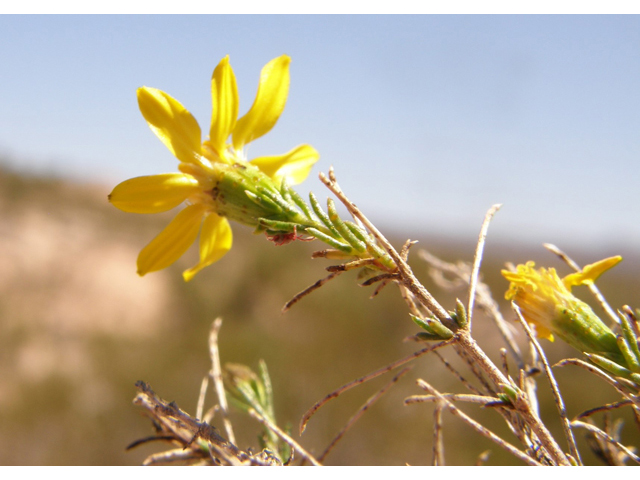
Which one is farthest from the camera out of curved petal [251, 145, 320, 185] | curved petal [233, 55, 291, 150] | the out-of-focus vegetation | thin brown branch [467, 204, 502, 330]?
the out-of-focus vegetation

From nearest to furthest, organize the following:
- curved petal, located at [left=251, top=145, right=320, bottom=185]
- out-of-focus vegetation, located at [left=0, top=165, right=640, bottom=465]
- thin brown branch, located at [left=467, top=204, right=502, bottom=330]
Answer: thin brown branch, located at [left=467, top=204, right=502, bottom=330] → curved petal, located at [left=251, top=145, right=320, bottom=185] → out-of-focus vegetation, located at [left=0, top=165, right=640, bottom=465]

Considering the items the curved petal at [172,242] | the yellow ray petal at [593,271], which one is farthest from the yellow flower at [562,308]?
the curved petal at [172,242]

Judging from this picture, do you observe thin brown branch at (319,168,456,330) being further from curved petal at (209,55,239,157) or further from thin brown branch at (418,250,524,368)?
curved petal at (209,55,239,157)

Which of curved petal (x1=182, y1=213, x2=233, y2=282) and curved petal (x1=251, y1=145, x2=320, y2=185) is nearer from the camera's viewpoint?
curved petal (x1=182, y1=213, x2=233, y2=282)

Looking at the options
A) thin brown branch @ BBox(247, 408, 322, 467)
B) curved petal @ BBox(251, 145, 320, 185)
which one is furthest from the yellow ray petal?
curved petal @ BBox(251, 145, 320, 185)

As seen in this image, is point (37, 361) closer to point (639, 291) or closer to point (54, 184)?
point (54, 184)

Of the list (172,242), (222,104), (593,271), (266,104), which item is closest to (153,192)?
(172,242)

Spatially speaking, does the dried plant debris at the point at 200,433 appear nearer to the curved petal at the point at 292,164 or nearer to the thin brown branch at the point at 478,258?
the thin brown branch at the point at 478,258

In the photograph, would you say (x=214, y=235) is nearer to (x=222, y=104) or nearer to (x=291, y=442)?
(x=222, y=104)
